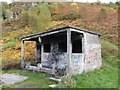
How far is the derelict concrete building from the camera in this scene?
1013 cm

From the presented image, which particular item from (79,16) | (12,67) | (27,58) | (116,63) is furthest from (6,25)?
(116,63)

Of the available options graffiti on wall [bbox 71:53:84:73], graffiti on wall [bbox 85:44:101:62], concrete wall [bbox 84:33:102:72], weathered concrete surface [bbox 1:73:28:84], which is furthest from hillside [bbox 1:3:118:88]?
weathered concrete surface [bbox 1:73:28:84]

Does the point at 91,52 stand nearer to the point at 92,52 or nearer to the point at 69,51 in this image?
the point at 92,52

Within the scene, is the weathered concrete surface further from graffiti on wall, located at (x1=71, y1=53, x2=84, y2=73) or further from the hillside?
the hillside

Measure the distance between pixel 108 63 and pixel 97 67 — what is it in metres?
2.89

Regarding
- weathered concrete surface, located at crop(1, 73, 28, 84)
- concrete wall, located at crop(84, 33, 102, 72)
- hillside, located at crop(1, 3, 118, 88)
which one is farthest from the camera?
hillside, located at crop(1, 3, 118, 88)

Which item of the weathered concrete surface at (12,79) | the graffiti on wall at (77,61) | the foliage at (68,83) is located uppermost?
the graffiti on wall at (77,61)

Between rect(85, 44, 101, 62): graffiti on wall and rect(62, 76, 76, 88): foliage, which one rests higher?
rect(85, 44, 101, 62): graffiti on wall

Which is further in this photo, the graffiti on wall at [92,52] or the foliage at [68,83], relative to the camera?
the graffiti on wall at [92,52]

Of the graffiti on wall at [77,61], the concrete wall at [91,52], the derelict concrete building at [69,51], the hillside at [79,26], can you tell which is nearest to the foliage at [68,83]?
the hillside at [79,26]

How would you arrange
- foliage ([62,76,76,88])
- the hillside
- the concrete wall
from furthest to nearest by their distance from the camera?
the hillside → the concrete wall → foliage ([62,76,76,88])

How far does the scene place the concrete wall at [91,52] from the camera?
11.5 meters

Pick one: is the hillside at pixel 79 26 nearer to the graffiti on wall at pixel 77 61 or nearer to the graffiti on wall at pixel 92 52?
the graffiti on wall at pixel 77 61

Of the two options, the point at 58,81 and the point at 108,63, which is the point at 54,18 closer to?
the point at 108,63
